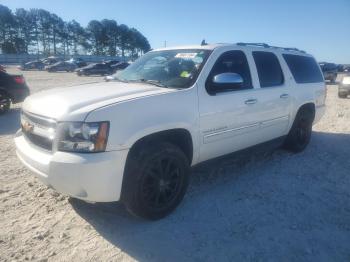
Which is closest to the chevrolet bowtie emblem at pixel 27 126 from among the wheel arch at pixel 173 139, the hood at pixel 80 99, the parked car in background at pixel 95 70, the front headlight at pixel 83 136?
the hood at pixel 80 99

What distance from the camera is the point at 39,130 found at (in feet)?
10.5

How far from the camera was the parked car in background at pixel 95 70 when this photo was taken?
115 ft

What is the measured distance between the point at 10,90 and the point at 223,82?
8.18 meters

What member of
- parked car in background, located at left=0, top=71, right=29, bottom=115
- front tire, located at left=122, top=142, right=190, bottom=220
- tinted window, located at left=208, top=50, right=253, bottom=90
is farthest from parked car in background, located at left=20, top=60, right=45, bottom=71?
front tire, located at left=122, top=142, right=190, bottom=220

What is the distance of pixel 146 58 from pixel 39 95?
1.72 metres

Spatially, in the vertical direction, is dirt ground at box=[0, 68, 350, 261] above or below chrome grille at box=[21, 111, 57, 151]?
below

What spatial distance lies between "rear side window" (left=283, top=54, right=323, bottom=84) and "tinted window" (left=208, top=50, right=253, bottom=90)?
1356mm

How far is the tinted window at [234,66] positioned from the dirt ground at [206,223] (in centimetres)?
115

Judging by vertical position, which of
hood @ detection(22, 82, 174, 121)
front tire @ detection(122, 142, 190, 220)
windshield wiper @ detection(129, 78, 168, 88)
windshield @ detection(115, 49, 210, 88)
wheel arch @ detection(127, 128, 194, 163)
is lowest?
front tire @ detection(122, 142, 190, 220)

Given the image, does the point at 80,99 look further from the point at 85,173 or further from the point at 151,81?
the point at 151,81

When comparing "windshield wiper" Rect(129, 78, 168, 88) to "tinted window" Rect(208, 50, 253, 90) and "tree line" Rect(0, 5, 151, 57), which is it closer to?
"tinted window" Rect(208, 50, 253, 90)

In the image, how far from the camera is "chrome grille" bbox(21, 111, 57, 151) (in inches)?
119

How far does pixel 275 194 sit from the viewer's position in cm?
419

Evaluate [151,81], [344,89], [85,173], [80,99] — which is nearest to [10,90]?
[151,81]
